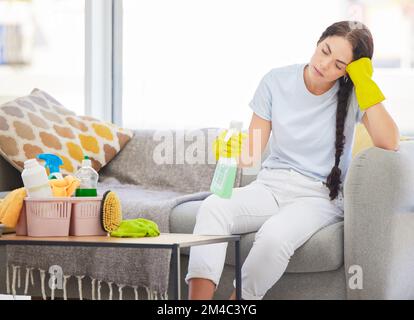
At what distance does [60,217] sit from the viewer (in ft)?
6.19

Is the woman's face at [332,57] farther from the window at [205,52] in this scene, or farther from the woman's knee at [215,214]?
the window at [205,52]

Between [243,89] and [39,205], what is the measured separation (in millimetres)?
2030

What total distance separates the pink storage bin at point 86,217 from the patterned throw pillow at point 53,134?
3.80 ft

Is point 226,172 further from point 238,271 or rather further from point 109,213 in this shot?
point 109,213

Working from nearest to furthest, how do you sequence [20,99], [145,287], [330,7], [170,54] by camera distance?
[145,287]
[20,99]
[330,7]
[170,54]

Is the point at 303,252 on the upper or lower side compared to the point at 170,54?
lower

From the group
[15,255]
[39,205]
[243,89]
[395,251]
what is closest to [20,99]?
[15,255]

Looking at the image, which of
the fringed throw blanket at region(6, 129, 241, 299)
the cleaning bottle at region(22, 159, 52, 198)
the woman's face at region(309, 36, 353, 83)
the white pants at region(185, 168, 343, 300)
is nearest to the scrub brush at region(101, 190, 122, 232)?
the cleaning bottle at region(22, 159, 52, 198)

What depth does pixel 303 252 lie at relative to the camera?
7.55 feet

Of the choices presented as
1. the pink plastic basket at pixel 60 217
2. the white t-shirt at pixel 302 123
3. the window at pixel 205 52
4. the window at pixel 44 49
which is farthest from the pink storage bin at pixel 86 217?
the window at pixel 44 49

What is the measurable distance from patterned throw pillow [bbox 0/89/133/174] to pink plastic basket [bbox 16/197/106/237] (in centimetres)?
113

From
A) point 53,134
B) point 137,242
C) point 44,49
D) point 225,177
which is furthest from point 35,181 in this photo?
point 44,49

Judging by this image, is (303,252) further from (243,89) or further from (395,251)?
(243,89)

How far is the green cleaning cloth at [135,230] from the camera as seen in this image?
1.89 m
